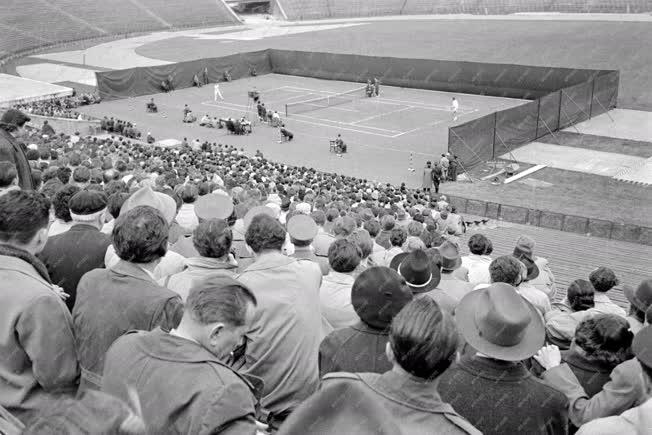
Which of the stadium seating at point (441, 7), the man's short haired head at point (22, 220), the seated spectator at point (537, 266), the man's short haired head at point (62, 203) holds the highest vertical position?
the stadium seating at point (441, 7)

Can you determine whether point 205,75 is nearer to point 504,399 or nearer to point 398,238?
point 398,238

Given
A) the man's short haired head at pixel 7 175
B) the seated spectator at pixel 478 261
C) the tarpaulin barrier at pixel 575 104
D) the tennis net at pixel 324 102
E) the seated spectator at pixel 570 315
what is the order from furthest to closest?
the tennis net at pixel 324 102 < the tarpaulin barrier at pixel 575 104 < the seated spectator at pixel 478 261 < the man's short haired head at pixel 7 175 < the seated spectator at pixel 570 315

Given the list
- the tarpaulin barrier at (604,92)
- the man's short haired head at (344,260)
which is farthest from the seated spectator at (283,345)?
the tarpaulin barrier at (604,92)

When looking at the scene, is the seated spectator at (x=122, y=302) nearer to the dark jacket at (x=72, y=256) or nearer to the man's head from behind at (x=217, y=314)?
the man's head from behind at (x=217, y=314)

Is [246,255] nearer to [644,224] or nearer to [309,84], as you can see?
[644,224]

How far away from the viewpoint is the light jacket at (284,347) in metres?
4.67

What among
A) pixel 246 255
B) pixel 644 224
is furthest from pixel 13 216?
pixel 644 224

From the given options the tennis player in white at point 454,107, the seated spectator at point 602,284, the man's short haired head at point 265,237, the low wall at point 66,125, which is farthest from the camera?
the tennis player in white at point 454,107

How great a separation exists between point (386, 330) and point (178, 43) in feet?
210

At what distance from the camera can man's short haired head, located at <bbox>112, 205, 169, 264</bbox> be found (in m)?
4.38

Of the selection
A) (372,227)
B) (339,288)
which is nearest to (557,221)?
(372,227)

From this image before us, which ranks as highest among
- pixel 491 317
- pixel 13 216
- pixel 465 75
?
pixel 13 216

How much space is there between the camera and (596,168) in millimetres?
27547

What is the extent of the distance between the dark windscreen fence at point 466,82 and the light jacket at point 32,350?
2332 centimetres
